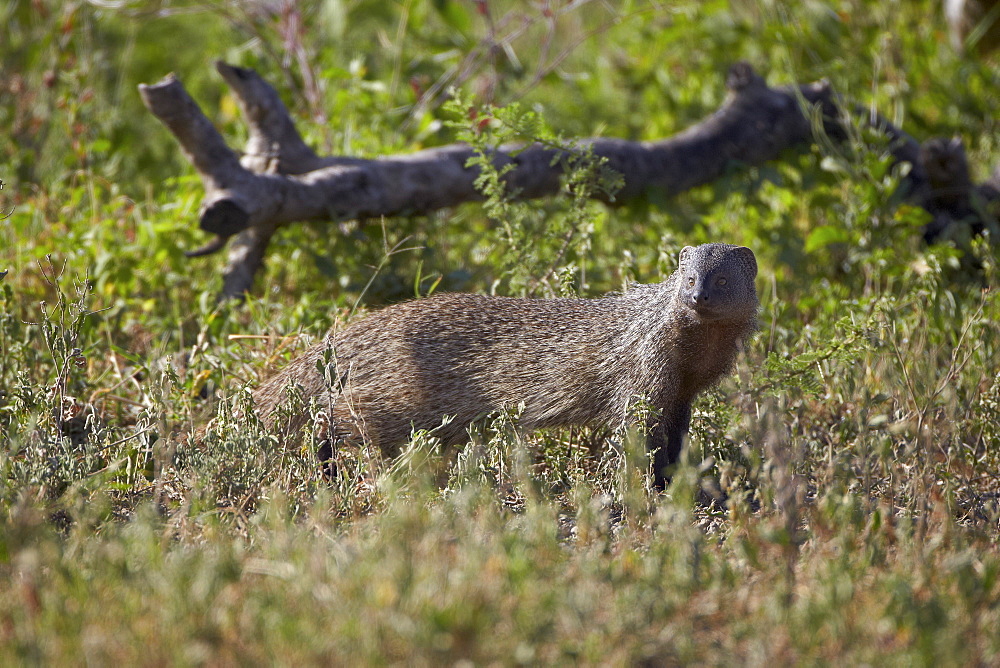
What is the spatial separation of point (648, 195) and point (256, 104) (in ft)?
6.28

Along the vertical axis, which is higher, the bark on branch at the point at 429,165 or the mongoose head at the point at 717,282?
the bark on branch at the point at 429,165

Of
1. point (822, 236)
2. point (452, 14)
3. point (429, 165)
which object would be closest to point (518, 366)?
point (429, 165)

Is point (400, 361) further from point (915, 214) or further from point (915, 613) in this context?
point (915, 214)

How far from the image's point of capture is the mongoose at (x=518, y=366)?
11.2 ft

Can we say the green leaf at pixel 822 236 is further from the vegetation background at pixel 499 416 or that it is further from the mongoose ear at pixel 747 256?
the mongoose ear at pixel 747 256

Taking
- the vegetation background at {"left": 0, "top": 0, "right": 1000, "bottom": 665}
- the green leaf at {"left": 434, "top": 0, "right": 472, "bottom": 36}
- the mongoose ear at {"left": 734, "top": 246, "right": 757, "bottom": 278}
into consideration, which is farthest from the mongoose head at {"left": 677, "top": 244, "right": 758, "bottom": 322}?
the green leaf at {"left": 434, "top": 0, "right": 472, "bottom": 36}

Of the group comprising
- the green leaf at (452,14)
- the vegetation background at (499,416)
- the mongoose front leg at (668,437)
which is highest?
the green leaf at (452,14)

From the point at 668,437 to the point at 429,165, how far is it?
1831mm

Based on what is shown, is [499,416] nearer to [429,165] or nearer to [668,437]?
[668,437]

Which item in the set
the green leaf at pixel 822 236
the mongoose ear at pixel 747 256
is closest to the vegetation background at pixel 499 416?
the green leaf at pixel 822 236

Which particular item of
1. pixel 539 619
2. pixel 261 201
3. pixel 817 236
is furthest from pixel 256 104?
pixel 539 619

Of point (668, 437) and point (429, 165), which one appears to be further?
point (429, 165)

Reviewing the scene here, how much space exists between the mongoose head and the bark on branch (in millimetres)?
964

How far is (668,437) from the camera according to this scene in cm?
347
